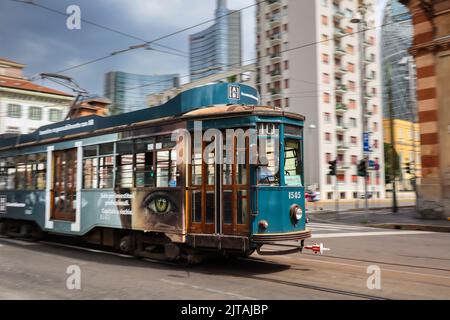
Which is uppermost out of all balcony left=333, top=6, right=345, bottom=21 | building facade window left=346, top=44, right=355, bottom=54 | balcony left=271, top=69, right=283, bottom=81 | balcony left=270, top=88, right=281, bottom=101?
balcony left=333, top=6, right=345, bottom=21

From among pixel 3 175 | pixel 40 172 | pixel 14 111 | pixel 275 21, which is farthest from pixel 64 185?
pixel 275 21

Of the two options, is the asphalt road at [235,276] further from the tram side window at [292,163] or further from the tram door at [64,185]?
the tram side window at [292,163]

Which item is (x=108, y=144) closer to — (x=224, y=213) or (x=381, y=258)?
(x=224, y=213)

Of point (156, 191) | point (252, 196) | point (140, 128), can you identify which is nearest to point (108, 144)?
point (140, 128)

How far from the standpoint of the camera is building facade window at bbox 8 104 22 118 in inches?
1978

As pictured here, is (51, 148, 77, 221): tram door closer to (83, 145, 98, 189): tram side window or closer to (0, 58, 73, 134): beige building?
(83, 145, 98, 189): tram side window

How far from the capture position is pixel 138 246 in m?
9.46

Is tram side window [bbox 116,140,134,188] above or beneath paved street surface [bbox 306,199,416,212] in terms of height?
above

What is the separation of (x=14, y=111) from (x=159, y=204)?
4822 centimetres

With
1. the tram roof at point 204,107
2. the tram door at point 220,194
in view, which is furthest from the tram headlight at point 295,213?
the tram roof at point 204,107

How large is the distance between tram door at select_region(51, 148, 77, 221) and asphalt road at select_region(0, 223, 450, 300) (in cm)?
101

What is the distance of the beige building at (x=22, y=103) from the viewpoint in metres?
49.8

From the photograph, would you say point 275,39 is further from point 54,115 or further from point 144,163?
point 144,163

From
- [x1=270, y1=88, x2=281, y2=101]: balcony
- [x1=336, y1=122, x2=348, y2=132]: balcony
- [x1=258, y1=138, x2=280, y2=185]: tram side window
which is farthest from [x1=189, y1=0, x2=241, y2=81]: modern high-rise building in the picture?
[x1=336, y1=122, x2=348, y2=132]: balcony
